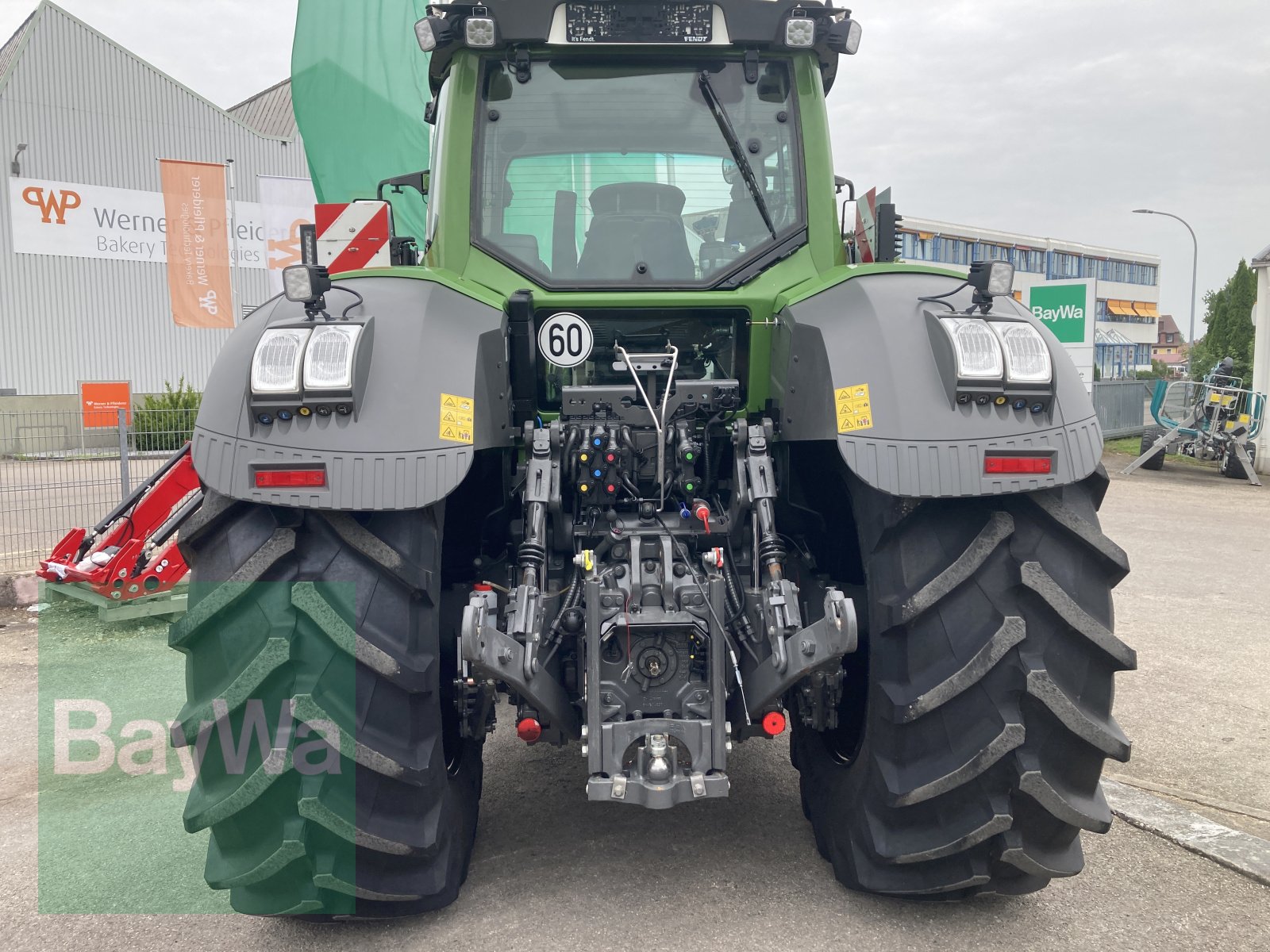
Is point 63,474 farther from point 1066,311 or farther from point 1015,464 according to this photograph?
point 1066,311

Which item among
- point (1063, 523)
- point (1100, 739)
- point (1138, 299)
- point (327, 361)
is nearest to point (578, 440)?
point (327, 361)

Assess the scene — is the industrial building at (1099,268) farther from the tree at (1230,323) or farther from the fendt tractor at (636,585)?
the fendt tractor at (636,585)

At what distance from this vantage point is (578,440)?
3209 mm

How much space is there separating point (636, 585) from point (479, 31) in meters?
1.95

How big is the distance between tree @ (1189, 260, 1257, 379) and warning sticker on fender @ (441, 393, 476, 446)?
34699 mm

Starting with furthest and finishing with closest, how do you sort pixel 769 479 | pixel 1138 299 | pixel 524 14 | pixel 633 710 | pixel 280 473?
pixel 1138 299 → pixel 524 14 → pixel 769 479 → pixel 633 710 → pixel 280 473

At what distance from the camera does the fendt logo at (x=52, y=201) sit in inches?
975

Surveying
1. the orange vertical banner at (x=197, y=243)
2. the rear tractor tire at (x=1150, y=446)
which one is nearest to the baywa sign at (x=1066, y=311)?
the rear tractor tire at (x=1150, y=446)

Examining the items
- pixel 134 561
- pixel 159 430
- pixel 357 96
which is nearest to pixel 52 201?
pixel 159 430

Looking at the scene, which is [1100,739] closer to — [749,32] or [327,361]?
[327,361]

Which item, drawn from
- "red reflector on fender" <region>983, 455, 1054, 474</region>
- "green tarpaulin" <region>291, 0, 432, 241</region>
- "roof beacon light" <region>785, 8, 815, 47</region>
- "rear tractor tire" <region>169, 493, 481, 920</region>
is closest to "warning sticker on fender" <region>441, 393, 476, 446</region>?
"rear tractor tire" <region>169, 493, 481, 920</region>

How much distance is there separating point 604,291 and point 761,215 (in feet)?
2.10

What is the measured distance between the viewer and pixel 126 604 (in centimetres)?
723

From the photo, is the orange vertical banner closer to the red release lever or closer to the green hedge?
the green hedge
